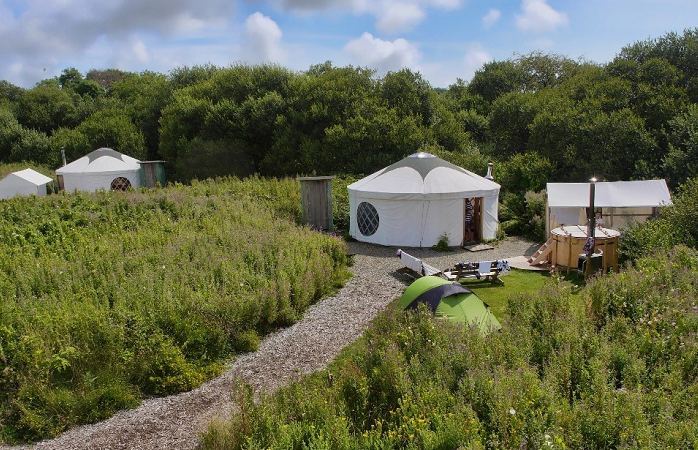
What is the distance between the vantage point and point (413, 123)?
1962cm

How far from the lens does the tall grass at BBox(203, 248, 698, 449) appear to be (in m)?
3.78

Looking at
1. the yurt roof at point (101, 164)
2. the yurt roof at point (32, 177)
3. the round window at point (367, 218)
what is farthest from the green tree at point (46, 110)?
the round window at point (367, 218)

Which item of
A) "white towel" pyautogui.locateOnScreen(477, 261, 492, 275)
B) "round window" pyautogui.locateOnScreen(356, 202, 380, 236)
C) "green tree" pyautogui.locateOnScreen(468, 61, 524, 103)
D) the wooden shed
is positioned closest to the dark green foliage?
"round window" pyautogui.locateOnScreen(356, 202, 380, 236)

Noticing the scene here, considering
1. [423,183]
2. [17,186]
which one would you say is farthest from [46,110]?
[423,183]

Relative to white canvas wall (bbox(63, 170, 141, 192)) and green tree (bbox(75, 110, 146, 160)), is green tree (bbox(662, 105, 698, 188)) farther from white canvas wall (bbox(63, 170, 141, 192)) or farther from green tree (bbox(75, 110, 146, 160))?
green tree (bbox(75, 110, 146, 160))

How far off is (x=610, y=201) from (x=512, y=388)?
9763mm

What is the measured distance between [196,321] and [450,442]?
4.16m

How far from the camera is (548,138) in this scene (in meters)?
18.4

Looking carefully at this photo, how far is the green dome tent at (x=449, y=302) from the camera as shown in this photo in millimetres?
6918

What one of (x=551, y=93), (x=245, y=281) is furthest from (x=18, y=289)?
(x=551, y=93)

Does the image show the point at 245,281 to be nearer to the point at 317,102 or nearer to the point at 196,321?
the point at 196,321

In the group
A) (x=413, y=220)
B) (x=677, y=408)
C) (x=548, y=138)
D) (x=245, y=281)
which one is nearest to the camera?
(x=677, y=408)

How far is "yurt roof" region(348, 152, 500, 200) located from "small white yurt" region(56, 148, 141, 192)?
13.7 meters

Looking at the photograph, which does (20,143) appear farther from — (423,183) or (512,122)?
(512,122)
